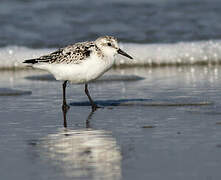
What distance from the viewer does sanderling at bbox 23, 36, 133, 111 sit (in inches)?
313

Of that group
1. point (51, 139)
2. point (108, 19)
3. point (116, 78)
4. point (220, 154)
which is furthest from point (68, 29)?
point (220, 154)

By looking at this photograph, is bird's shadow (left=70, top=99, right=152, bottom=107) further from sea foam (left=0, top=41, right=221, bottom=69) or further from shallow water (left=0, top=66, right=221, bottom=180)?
sea foam (left=0, top=41, right=221, bottom=69)

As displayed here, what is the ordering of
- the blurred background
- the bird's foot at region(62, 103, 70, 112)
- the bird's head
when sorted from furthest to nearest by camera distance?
the blurred background → the bird's head → the bird's foot at region(62, 103, 70, 112)

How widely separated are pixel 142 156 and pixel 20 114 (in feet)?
7.98

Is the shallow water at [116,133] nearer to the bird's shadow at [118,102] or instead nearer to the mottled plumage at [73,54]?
the bird's shadow at [118,102]

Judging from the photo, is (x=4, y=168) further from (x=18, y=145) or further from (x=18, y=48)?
(x=18, y=48)

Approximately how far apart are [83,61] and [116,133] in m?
Result: 1.86

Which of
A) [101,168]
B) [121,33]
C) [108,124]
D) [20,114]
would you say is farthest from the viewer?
[121,33]

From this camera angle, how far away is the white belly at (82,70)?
26.1 feet

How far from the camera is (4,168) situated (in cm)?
505

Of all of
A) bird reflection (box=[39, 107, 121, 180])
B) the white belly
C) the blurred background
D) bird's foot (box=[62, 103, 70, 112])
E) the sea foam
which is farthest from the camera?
the blurred background

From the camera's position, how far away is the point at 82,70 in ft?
26.1

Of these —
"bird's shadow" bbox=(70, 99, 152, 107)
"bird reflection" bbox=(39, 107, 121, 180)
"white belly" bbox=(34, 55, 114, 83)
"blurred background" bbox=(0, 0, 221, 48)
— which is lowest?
"bird reflection" bbox=(39, 107, 121, 180)

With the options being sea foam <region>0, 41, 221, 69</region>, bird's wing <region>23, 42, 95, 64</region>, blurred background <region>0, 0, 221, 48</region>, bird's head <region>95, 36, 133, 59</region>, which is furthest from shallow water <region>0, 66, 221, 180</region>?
blurred background <region>0, 0, 221, 48</region>
